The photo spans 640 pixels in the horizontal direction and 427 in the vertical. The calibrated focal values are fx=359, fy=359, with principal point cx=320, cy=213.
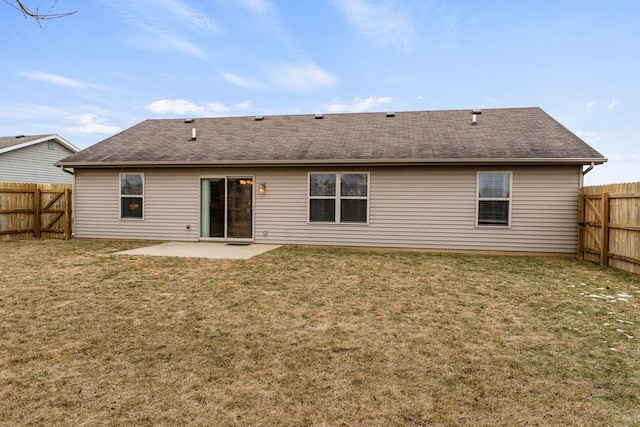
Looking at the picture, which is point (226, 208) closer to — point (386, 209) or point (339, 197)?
point (339, 197)

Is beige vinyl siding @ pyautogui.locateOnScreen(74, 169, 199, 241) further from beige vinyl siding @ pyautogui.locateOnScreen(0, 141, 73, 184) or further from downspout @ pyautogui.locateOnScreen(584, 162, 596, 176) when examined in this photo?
downspout @ pyautogui.locateOnScreen(584, 162, 596, 176)

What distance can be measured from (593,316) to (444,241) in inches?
207

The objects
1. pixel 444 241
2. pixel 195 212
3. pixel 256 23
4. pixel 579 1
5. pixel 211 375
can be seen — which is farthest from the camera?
pixel 256 23

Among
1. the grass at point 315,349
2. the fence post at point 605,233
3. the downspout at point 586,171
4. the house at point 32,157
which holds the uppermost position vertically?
the house at point 32,157

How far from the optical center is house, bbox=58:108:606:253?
30.2 ft

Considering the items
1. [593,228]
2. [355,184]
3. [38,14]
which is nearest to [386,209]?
[355,184]

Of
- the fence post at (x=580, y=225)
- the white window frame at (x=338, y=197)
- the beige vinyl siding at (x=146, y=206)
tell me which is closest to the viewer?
the fence post at (x=580, y=225)

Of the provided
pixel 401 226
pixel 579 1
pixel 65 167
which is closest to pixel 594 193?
pixel 401 226

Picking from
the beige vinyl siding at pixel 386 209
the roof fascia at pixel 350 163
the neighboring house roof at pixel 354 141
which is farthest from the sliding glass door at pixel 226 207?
the neighboring house roof at pixel 354 141

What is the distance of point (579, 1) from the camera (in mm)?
11672

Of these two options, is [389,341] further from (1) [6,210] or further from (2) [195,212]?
(1) [6,210]

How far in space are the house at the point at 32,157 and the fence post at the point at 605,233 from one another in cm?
2279

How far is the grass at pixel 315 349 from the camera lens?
2391 millimetres

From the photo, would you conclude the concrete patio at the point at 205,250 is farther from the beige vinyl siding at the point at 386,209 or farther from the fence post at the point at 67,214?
the fence post at the point at 67,214
